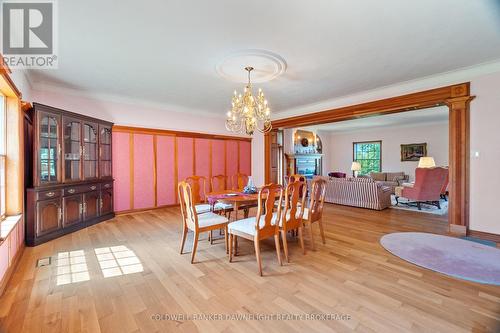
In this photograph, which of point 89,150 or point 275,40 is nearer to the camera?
point 275,40

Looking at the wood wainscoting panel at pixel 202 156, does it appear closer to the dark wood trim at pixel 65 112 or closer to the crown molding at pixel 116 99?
the crown molding at pixel 116 99

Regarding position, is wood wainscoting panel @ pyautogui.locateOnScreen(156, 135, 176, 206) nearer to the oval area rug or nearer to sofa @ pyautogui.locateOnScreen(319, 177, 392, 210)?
sofa @ pyautogui.locateOnScreen(319, 177, 392, 210)

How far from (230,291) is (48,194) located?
10.4 feet

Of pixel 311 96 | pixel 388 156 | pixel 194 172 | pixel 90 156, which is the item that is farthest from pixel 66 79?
pixel 388 156

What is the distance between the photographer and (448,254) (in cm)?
277

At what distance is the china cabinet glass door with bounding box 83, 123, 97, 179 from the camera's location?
3969 millimetres

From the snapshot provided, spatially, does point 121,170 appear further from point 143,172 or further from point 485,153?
point 485,153

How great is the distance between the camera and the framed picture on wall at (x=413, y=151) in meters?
8.31

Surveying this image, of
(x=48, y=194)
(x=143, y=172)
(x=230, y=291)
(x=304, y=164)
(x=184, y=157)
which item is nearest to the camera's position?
(x=230, y=291)

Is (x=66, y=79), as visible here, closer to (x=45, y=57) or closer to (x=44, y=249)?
(x=45, y=57)

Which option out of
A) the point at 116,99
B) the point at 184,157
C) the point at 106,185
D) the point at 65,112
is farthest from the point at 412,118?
the point at 65,112

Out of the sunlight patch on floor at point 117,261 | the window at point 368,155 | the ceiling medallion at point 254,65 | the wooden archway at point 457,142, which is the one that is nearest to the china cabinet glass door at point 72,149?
the sunlight patch on floor at point 117,261

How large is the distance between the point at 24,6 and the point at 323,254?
4109mm

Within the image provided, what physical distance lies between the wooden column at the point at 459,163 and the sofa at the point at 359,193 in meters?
1.59
